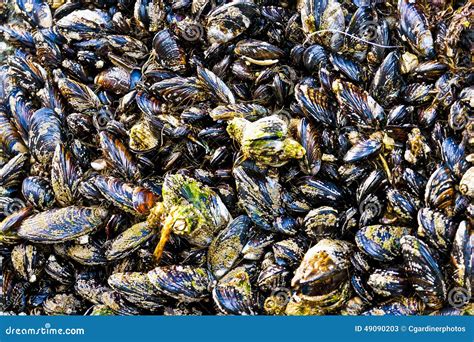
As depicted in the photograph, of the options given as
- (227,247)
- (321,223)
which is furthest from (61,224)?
(321,223)

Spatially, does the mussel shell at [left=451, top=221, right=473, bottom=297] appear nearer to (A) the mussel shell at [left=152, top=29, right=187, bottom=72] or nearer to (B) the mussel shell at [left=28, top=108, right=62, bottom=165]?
A: (A) the mussel shell at [left=152, top=29, right=187, bottom=72]

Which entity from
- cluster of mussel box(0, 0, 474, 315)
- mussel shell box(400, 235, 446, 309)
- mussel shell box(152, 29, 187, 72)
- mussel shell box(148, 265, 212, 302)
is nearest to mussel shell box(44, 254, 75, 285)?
cluster of mussel box(0, 0, 474, 315)

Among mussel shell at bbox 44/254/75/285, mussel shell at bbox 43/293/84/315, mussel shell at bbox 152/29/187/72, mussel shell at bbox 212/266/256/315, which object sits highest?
mussel shell at bbox 152/29/187/72

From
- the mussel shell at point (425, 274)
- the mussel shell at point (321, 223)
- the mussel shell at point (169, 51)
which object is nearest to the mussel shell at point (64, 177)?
the mussel shell at point (169, 51)

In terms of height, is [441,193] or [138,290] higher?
[441,193]

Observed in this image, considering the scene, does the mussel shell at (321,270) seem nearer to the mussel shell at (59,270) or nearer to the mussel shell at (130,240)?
the mussel shell at (130,240)

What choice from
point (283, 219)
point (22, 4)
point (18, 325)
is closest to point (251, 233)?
point (283, 219)

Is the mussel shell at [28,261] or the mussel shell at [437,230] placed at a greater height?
the mussel shell at [437,230]

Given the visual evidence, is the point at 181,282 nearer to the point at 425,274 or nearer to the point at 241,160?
the point at 241,160
